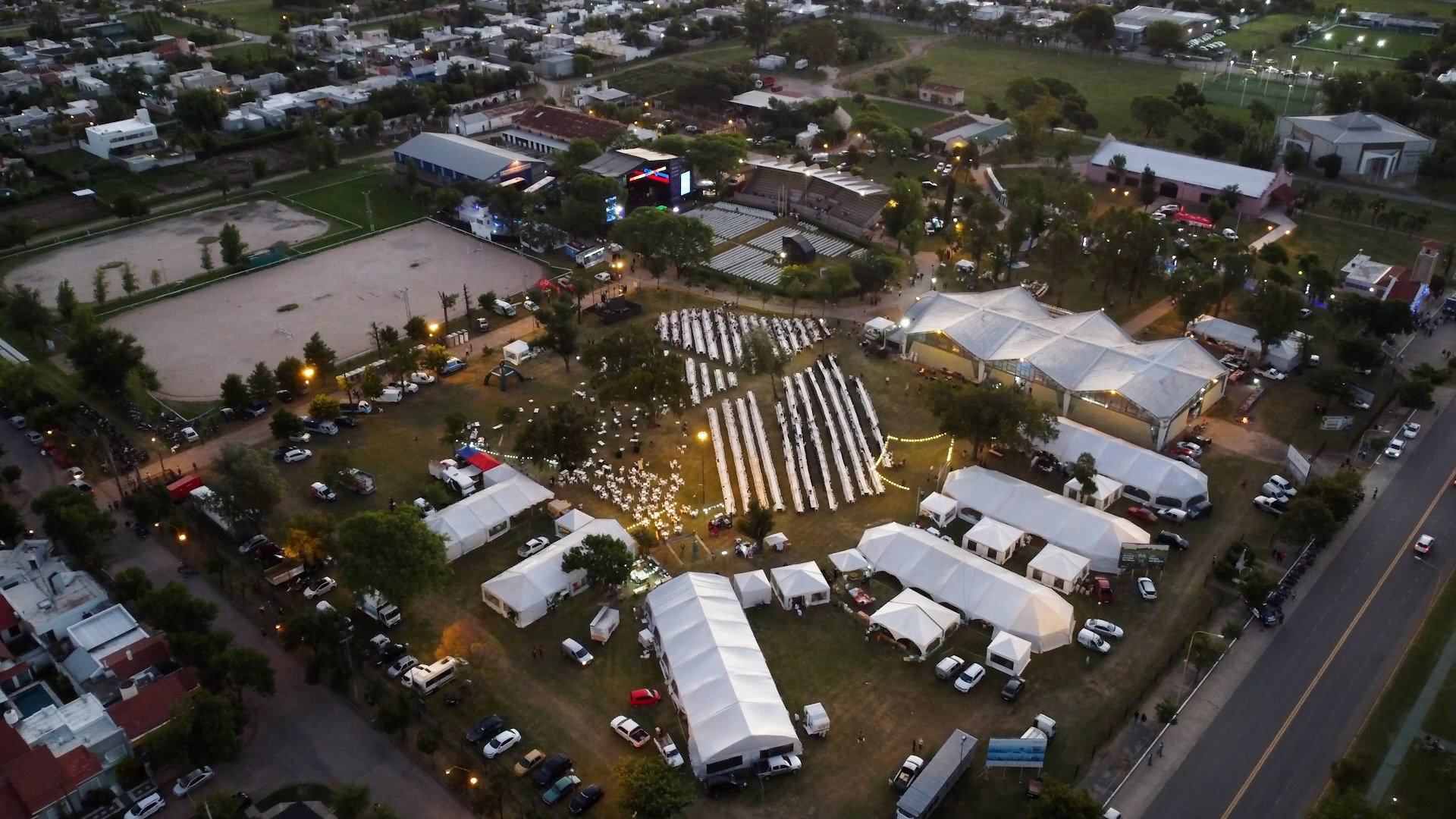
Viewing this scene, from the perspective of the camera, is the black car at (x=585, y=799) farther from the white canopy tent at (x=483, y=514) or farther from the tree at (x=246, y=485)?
the tree at (x=246, y=485)

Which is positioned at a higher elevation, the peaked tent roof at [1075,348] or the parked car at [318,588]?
the peaked tent roof at [1075,348]

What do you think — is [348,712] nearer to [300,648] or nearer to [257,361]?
[300,648]

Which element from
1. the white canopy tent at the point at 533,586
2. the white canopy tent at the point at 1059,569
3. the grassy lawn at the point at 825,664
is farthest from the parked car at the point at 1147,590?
the white canopy tent at the point at 533,586

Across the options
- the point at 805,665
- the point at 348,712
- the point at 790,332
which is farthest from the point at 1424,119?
the point at 348,712

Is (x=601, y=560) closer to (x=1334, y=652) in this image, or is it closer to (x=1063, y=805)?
(x=1063, y=805)

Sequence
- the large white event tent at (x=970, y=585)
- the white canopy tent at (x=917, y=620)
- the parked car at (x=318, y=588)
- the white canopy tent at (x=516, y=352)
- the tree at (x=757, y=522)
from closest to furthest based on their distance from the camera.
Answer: the white canopy tent at (x=917, y=620)
the large white event tent at (x=970, y=585)
the parked car at (x=318, y=588)
the tree at (x=757, y=522)
the white canopy tent at (x=516, y=352)

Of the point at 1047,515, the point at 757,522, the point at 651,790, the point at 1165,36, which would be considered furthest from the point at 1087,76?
the point at 651,790

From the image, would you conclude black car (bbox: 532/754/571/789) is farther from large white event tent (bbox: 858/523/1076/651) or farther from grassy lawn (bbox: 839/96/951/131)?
grassy lawn (bbox: 839/96/951/131)
